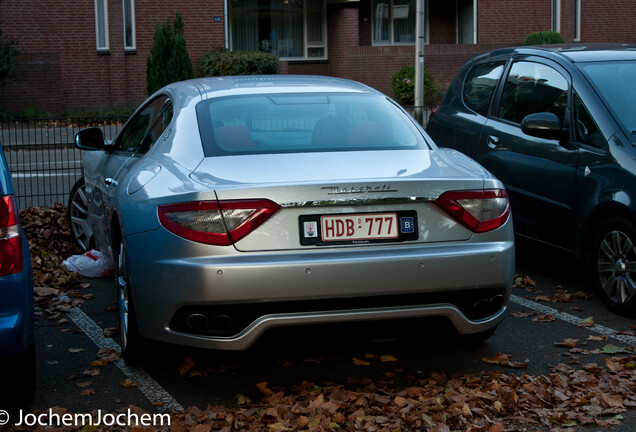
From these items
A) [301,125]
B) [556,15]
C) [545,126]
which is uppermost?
[556,15]

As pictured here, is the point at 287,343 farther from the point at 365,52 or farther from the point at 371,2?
the point at 371,2

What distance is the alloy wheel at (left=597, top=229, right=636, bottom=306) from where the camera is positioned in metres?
6.07

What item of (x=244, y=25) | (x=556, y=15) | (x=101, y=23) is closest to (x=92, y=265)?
(x=101, y=23)

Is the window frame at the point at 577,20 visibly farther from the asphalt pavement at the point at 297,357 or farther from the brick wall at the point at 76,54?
the asphalt pavement at the point at 297,357

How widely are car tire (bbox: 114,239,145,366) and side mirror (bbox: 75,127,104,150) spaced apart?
165 cm

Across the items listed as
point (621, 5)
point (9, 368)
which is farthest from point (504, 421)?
point (621, 5)

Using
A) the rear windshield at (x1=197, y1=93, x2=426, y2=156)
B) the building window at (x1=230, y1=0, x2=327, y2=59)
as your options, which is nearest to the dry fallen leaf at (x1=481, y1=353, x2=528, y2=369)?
the rear windshield at (x1=197, y1=93, x2=426, y2=156)

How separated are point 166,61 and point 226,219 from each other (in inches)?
847

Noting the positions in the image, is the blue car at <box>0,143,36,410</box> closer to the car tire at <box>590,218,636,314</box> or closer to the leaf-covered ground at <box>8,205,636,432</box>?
the leaf-covered ground at <box>8,205,636,432</box>

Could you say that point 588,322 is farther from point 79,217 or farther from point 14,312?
point 79,217

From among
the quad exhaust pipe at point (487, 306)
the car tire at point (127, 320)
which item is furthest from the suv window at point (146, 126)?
the quad exhaust pipe at point (487, 306)

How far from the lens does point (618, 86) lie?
6.85 m

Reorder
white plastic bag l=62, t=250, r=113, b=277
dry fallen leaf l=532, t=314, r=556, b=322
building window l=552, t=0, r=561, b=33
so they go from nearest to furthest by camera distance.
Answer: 1. dry fallen leaf l=532, t=314, r=556, b=322
2. white plastic bag l=62, t=250, r=113, b=277
3. building window l=552, t=0, r=561, b=33

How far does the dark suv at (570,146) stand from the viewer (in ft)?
20.4
